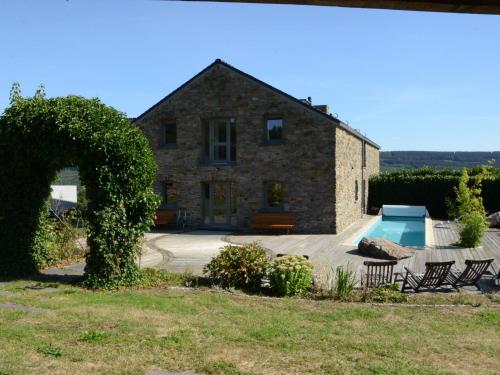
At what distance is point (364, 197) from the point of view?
29922mm

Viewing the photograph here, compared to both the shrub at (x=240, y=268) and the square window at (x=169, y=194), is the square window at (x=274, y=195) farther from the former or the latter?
the shrub at (x=240, y=268)

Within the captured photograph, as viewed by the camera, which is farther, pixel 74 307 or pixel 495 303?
pixel 495 303

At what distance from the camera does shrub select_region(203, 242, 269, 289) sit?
399 inches

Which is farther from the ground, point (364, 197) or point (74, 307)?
point (364, 197)

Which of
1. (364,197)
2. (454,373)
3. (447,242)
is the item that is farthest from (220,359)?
(364,197)

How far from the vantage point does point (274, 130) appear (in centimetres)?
2178

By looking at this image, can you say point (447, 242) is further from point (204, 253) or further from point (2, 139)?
point (2, 139)

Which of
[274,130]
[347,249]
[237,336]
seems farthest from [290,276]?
[274,130]

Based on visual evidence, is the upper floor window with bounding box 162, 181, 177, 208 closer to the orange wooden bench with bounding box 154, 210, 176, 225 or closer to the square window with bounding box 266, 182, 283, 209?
the orange wooden bench with bounding box 154, 210, 176, 225

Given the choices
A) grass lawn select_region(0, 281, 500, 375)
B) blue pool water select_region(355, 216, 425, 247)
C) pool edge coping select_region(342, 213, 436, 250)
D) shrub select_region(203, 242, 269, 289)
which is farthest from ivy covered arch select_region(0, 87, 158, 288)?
blue pool water select_region(355, 216, 425, 247)

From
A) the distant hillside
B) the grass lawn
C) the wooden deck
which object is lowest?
the grass lawn

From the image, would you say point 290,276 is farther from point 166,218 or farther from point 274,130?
point 166,218

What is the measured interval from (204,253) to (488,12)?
13990mm

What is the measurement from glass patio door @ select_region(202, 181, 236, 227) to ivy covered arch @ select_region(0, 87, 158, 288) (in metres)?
12.0
